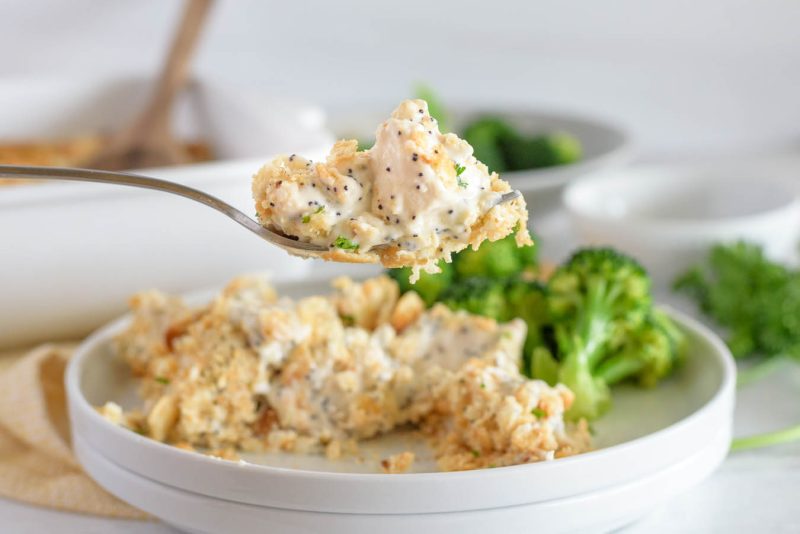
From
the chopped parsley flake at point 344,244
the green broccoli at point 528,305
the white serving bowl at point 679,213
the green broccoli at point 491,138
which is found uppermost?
the chopped parsley flake at point 344,244

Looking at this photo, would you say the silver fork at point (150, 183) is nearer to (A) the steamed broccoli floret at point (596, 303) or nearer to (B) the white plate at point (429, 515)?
(B) the white plate at point (429, 515)

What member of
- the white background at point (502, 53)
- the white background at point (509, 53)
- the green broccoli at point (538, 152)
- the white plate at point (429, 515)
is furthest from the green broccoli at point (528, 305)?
the white background at point (502, 53)

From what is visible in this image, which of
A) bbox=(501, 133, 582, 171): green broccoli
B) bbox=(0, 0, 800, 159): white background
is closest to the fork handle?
bbox=(501, 133, 582, 171): green broccoli

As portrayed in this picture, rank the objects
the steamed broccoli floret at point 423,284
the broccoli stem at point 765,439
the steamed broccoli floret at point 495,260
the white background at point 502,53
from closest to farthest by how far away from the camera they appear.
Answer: the broccoli stem at point 765,439 → the steamed broccoli floret at point 423,284 → the steamed broccoli floret at point 495,260 → the white background at point 502,53

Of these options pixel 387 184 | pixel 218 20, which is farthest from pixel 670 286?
pixel 218 20

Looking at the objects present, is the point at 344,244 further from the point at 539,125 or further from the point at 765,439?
the point at 539,125

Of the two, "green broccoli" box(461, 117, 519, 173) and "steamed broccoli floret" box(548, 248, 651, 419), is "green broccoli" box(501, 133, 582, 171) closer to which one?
"green broccoli" box(461, 117, 519, 173)

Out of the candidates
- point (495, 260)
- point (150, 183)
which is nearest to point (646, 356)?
point (495, 260)

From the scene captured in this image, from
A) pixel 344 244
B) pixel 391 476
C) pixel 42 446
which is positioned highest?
pixel 344 244
